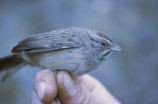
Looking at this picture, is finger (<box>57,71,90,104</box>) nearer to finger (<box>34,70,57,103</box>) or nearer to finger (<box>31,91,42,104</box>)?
finger (<box>34,70,57,103</box>)

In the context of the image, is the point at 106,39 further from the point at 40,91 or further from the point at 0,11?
the point at 0,11

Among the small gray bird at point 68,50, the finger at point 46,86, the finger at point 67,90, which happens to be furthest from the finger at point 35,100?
the small gray bird at point 68,50

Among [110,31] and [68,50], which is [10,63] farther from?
[110,31]

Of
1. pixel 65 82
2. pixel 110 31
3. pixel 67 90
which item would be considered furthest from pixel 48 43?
pixel 110 31

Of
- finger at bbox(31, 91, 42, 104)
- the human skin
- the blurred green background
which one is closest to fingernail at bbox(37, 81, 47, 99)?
the human skin

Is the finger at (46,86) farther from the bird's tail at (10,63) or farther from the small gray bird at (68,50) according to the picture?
the bird's tail at (10,63)
